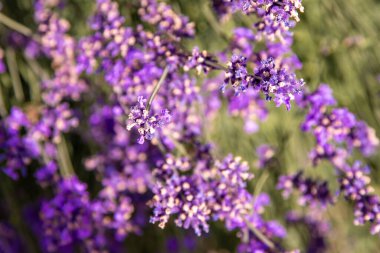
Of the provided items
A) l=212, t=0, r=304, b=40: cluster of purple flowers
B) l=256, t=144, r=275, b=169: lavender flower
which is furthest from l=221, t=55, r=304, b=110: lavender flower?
l=256, t=144, r=275, b=169: lavender flower

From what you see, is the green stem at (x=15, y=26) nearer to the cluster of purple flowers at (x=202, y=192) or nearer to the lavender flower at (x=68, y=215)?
the lavender flower at (x=68, y=215)

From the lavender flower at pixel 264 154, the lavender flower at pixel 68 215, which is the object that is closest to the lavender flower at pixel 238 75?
the lavender flower at pixel 264 154

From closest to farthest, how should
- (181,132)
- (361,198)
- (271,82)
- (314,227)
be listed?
→ (271,82)
(361,198)
(181,132)
(314,227)

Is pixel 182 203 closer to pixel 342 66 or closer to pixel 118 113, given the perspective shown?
pixel 118 113

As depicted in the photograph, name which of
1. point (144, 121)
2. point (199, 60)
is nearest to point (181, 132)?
point (199, 60)

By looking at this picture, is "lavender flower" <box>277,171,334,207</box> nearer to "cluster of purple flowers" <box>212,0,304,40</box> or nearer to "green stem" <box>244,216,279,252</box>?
"green stem" <box>244,216,279,252</box>

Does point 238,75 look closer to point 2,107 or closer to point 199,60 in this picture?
point 199,60
